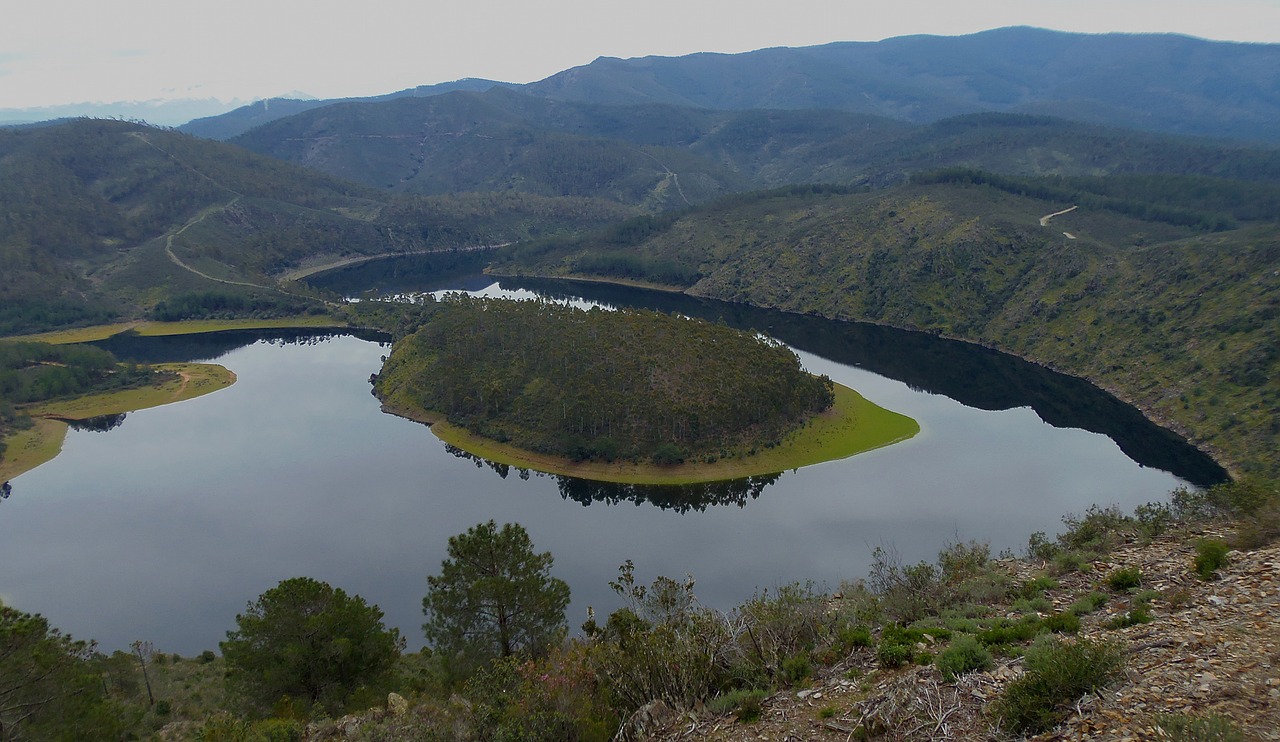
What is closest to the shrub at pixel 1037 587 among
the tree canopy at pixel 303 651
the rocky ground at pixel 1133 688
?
the rocky ground at pixel 1133 688

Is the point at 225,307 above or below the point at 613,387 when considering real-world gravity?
below

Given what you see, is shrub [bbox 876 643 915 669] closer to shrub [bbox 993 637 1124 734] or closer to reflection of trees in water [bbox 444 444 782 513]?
shrub [bbox 993 637 1124 734]

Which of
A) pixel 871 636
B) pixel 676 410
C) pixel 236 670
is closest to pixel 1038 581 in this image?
pixel 871 636

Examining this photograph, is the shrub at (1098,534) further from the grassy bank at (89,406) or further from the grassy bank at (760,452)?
the grassy bank at (89,406)

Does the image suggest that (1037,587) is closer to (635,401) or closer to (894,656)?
(894,656)

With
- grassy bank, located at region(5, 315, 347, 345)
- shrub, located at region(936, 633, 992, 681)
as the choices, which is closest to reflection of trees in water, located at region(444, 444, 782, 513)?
shrub, located at region(936, 633, 992, 681)

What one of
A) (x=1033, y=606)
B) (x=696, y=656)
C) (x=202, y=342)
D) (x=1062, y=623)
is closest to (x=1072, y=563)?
(x=1033, y=606)

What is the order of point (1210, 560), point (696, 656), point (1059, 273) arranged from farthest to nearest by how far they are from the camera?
point (1059, 273) → point (1210, 560) → point (696, 656)
